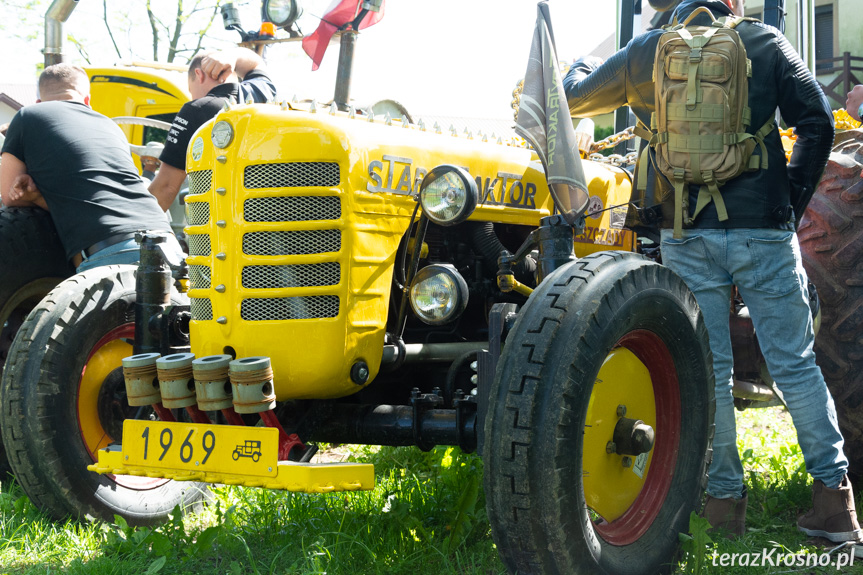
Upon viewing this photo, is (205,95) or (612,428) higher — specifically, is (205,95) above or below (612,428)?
above

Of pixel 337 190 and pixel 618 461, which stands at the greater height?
pixel 337 190

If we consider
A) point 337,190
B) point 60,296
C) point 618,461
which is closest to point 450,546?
point 618,461

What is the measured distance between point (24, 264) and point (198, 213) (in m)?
1.58

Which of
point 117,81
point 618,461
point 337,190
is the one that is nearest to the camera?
point 618,461

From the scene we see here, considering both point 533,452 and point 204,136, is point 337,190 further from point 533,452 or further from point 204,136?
point 533,452

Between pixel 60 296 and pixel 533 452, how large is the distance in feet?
6.88

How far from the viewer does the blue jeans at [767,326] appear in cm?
312

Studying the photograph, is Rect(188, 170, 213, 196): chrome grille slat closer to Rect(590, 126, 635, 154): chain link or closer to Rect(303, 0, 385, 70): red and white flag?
Rect(303, 0, 385, 70): red and white flag

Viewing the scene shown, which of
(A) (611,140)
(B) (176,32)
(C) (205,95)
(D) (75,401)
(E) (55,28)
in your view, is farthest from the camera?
(B) (176,32)

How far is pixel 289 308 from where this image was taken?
285 cm

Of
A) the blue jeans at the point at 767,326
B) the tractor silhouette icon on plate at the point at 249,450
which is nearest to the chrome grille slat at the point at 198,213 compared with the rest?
the tractor silhouette icon on plate at the point at 249,450

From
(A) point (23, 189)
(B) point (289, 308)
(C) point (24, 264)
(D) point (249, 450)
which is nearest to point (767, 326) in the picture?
(B) point (289, 308)

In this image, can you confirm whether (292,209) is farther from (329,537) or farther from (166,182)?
(166,182)

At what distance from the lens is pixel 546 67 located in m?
3.09
